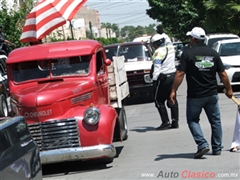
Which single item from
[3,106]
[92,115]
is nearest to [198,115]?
[92,115]

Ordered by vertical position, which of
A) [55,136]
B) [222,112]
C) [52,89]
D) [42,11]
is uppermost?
[42,11]

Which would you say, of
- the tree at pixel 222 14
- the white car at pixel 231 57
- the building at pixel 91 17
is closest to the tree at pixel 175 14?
the tree at pixel 222 14

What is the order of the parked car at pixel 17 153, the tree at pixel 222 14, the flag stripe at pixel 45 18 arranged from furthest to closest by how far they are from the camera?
1. the tree at pixel 222 14
2. the flag stripe at pixel 45 18
3. the parked car at pixel 17 153

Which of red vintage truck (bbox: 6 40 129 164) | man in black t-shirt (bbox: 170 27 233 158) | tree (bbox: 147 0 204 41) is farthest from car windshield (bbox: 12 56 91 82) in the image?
tree (bbox: 147 0 204 41)

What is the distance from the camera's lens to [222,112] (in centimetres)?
1377

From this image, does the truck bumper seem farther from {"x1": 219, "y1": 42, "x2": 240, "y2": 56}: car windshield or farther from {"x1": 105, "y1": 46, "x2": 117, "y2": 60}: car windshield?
{"x1": 219, "y1": 42, "x2": 240, "y2": 56}: car windshield

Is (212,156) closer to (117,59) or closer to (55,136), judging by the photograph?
(55,136)

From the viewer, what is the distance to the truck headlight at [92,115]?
841 cm

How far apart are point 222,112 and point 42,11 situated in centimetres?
520

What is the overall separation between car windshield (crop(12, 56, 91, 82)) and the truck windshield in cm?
859

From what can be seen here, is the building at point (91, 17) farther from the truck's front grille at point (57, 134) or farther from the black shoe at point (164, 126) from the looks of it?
the truck's front grille at point (57, 134)

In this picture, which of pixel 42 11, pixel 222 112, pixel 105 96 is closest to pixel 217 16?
pixel 222 112

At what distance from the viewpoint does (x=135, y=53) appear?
18625 millimetres

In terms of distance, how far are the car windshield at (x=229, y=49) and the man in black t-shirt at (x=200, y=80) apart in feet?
35.7
